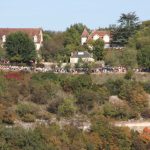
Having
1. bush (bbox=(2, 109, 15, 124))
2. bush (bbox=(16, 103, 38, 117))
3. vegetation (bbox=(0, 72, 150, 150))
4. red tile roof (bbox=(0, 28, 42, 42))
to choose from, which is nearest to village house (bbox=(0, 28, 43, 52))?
red tile roof (bbox=(0, 28, 42, 42))

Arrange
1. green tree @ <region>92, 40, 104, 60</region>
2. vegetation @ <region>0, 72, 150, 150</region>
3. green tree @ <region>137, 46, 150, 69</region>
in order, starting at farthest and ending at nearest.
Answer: green tree @ <region>92, 40, 104, 60</region> → green tree @ <region>137, 46, 150, 69</region> → vegetation @ <region>0, 72, 150, 150</region>

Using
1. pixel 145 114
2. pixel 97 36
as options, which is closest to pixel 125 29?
pixel 97 36

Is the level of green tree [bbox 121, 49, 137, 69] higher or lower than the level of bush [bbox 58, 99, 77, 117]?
higher

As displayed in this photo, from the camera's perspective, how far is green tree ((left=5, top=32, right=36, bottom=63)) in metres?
49.6

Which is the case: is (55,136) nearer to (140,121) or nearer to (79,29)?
(140,121)

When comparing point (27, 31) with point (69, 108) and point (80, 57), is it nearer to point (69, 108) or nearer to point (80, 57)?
point (80, 57)

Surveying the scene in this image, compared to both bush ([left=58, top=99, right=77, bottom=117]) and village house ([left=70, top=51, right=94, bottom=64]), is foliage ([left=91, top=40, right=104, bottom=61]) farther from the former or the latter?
bush ([left=58, top=99, right=77, bottom=117])

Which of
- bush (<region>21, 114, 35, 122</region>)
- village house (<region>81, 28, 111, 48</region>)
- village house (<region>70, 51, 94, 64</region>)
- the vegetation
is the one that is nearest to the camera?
the vegetation

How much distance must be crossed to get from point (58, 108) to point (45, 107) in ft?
4.37

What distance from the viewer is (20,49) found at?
49594 mm

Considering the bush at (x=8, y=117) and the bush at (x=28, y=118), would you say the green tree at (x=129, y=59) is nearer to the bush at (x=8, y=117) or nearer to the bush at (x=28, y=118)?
the bush at (x=28, y=118)

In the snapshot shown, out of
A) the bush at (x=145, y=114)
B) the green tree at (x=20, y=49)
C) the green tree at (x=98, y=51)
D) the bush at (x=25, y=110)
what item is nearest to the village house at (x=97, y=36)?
the green tree at (x=98, y=51)

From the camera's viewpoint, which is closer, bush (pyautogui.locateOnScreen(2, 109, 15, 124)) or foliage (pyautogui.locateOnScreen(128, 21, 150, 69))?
bush (pyautogui.locateOnScreen(2, 109, 15, 124))

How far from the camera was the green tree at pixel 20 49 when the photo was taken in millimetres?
49562
